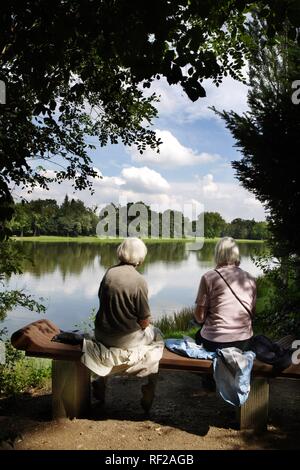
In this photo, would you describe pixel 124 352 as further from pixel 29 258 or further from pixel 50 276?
pixel 50 276

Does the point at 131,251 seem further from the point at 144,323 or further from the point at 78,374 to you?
the point at 78,374

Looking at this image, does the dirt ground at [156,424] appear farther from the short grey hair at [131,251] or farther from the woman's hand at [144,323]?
the short grey hair at [131,251]

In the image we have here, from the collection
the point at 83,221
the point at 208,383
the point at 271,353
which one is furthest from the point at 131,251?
the point at 83,221

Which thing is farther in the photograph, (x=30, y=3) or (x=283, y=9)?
(x=30, y=3)

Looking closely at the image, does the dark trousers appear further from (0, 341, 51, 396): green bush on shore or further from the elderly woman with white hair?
(0, 341, 51, 396): green bush on shore

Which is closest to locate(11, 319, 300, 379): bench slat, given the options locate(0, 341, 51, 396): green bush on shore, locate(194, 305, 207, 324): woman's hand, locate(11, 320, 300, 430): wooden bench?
locate(11, 320, 300, 430): wooden bench

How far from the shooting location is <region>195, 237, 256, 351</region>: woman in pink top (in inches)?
157

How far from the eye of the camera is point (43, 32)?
3.01 metres

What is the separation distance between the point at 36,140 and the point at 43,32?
278 centimetres

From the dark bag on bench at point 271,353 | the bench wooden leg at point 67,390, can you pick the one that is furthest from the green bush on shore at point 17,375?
the dark bag on bench at point 271,353

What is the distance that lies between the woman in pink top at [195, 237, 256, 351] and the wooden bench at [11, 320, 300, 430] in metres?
0.31

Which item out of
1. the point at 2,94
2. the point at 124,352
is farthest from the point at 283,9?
the point at 124,352

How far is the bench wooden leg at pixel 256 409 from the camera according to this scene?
3.80m

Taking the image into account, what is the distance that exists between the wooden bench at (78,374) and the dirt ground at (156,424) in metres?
0.13
